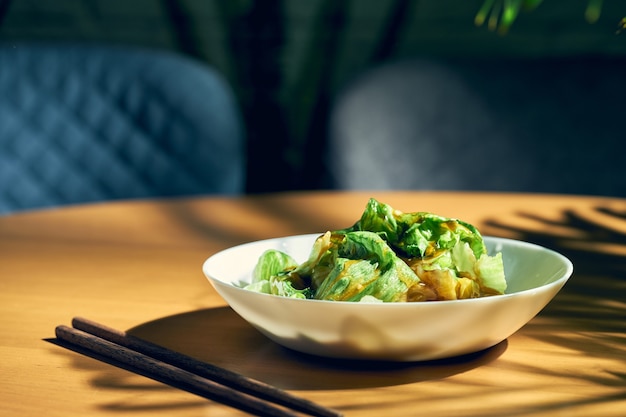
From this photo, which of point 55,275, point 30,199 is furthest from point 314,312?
point 30,199

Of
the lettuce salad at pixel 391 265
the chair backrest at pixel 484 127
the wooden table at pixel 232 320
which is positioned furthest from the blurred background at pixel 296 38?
the lettuce salad at pixel 391 265

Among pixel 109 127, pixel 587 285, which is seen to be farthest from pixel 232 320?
pixel 109 127

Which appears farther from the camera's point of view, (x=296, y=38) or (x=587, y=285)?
(x=296, y=38)

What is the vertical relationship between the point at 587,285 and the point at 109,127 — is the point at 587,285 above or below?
below

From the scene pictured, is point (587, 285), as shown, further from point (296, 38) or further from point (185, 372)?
point (296, 38)

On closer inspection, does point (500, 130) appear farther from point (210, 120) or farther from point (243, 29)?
point (243, 29)

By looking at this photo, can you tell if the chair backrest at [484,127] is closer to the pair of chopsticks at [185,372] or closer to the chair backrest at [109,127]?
the chair backrest at [109,127]
